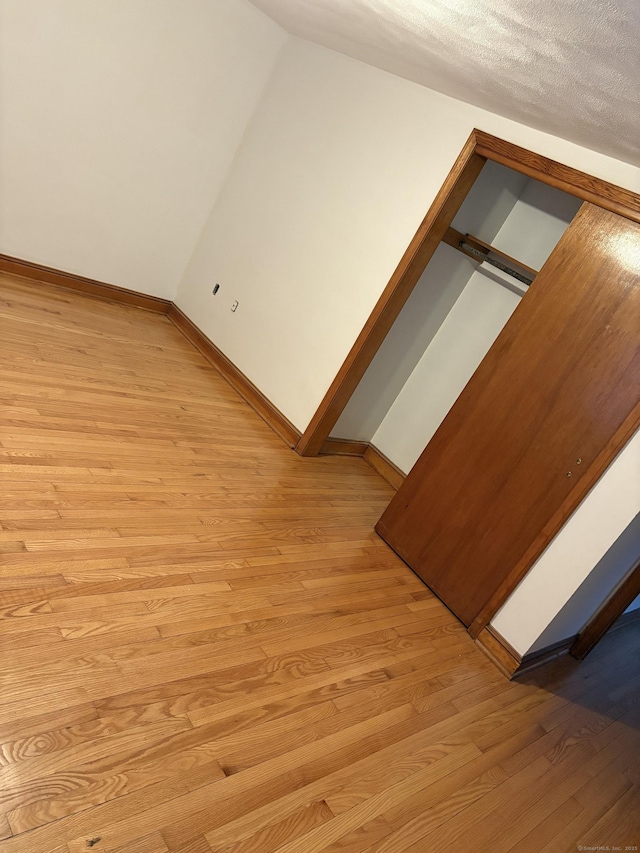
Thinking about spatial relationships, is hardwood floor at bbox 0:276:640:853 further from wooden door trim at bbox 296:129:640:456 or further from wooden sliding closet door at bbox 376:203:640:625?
wooden door trim at bbox 296:129:640:456

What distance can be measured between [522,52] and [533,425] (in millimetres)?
1739

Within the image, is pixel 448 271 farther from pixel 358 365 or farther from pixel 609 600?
pixel 609 600

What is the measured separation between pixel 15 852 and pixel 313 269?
3.48 m

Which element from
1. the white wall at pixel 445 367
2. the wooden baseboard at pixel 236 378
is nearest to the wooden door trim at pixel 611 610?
the white wall at pixel 445 367

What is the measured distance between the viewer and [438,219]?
363 centimetres

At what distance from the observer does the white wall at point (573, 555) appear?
2818 mm

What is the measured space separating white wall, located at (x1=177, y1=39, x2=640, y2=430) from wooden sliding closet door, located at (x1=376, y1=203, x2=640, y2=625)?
2.88 ft

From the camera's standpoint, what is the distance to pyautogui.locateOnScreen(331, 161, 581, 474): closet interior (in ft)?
13.0

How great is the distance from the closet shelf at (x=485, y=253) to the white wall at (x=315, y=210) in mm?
386

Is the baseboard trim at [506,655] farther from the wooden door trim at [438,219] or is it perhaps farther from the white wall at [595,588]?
the wooden door trim at [438,219]

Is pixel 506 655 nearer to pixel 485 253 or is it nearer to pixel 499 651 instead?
pixel 499 651

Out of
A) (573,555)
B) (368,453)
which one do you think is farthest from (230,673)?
(368,453)

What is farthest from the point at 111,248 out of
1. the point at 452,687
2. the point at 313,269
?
the point at 452,687

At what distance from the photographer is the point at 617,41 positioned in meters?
1.36
